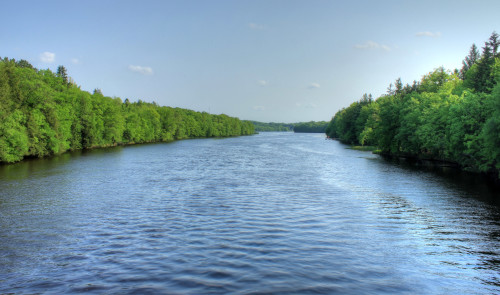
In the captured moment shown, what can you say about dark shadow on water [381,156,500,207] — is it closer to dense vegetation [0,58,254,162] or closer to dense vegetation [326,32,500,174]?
dense vegetation [326,32,500,174]

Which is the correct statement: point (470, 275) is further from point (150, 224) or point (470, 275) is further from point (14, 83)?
point (14, 83)

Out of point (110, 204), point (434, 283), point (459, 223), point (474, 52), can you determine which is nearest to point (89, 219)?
point (110, 204)

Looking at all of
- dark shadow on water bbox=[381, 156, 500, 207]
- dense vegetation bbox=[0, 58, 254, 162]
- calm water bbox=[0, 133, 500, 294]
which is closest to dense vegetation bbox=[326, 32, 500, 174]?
dark shadow on water bbox=[381, 156, 500, 207]

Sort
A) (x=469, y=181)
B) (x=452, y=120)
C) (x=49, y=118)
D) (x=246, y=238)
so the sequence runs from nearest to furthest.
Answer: (x=246, y=238) < (x=469, y=181) < (x=452, y=120) < (x=49, y=118)

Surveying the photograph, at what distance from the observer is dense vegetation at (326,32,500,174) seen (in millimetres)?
36781

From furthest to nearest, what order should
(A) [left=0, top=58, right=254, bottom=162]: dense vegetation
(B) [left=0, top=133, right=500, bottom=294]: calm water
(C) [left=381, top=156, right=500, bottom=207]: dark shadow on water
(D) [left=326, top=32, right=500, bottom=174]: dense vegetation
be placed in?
(A) [left=0, top=58, right=254, bottom=162]: dense vegetation, (D) [left=326, top=32, right=500, bottom=174]: dense vegetation, (C) [left=381, top=156, right=500, bottom=207]: dark shadow on water, (B) [left=0, top=133, right=500, bottom=294]: calm water

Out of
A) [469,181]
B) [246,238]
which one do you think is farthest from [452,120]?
[246,238]

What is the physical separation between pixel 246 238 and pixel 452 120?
128 ft

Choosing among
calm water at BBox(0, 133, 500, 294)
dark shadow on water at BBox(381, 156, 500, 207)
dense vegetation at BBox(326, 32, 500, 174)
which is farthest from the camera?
dense vegetation at BBox(326, 32, 500, 174)

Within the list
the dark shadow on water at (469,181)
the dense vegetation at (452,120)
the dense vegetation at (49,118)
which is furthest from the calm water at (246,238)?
the dense vegetation at (49,118)

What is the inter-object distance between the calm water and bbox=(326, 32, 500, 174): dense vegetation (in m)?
7.87

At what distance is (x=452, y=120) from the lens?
43.7 metres

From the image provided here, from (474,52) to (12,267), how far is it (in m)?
122

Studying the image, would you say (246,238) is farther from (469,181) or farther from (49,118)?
(49,118)
